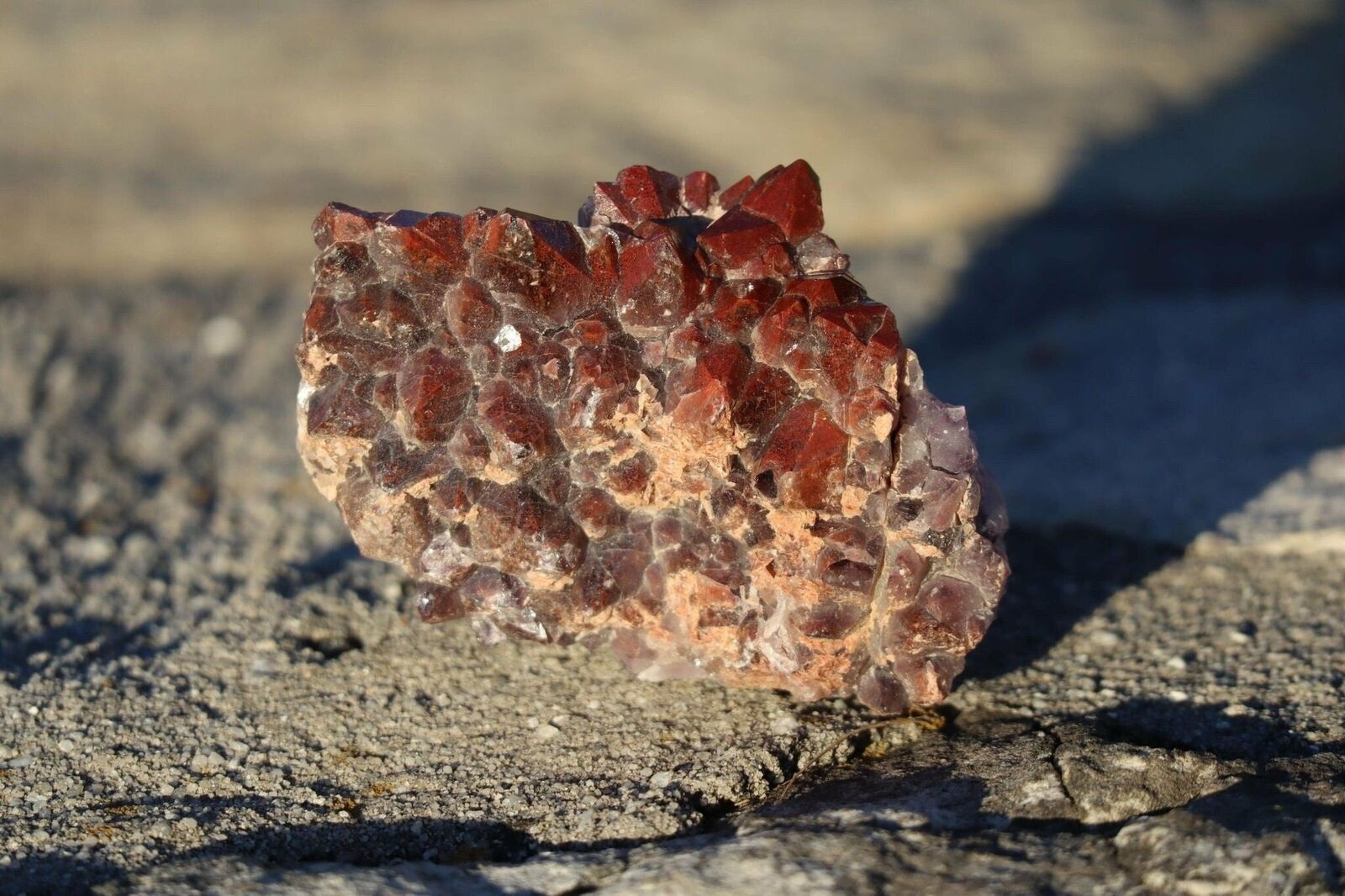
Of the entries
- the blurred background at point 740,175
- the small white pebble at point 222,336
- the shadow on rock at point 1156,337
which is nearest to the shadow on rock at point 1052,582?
the shadow on rock at point 1156,337

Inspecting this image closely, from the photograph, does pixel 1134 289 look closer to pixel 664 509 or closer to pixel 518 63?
pixel 518 63

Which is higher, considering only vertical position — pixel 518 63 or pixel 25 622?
pixel 518 63

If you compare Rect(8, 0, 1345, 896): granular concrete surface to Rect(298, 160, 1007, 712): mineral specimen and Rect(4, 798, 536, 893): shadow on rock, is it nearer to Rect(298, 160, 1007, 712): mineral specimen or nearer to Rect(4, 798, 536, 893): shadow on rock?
Rect(4, 798, 536, 893): shadow on rock

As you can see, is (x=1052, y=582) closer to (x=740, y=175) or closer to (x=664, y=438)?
(x=664, y=438)

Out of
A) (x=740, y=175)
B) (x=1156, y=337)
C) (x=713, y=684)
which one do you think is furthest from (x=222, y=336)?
(x=1156, y=337)

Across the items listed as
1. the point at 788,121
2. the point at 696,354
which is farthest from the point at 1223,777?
the point at 788,121

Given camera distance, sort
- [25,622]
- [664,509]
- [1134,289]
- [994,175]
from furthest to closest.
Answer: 1. [994,175]
2. [1134,289]
3. [25,622]
4. [664,509]

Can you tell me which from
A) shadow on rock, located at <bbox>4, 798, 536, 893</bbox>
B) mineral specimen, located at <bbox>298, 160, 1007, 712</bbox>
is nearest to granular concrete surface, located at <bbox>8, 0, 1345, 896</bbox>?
shadow on rock, located at <bbox>4, 798, 536, 893</bbox>

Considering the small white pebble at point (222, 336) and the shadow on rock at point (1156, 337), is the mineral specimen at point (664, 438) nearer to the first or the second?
the shadow on rock at point (1156, 337)
